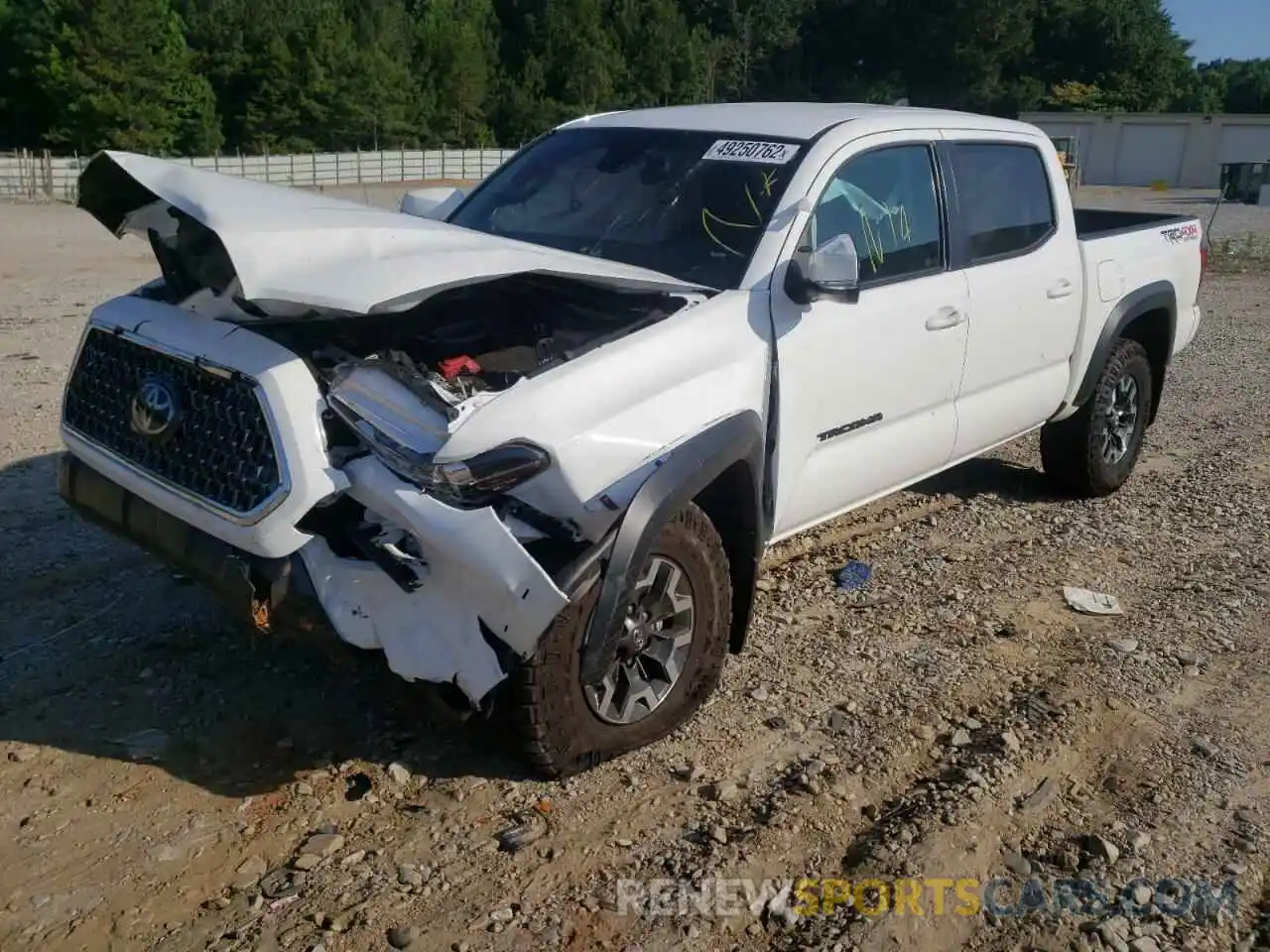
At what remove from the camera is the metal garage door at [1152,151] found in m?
52.7

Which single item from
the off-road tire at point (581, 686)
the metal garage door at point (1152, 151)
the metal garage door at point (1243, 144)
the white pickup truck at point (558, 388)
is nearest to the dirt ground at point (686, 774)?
the off-road tire at point (581, 686)

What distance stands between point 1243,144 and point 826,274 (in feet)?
183

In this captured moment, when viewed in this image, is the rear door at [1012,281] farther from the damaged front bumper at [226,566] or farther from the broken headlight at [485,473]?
the damaged front bumper at [226,566]

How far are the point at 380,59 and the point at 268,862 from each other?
59.7 m

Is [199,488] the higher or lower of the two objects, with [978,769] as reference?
higher

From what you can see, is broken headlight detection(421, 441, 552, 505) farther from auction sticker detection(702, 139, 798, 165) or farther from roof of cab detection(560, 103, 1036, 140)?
roof of cab detection(560, 103, 1036, 140)

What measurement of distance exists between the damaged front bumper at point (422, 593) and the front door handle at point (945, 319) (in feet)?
7.05

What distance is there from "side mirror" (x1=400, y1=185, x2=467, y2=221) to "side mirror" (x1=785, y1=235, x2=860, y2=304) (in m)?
1.88

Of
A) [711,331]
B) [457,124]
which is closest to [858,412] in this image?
[711,331]

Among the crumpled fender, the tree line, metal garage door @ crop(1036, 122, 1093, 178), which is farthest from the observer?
metal garage door @ crop(1036, 122, 1093, 178)

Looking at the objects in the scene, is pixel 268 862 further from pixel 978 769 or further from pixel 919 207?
pixel 919 207

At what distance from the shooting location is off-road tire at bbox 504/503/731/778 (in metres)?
3.20

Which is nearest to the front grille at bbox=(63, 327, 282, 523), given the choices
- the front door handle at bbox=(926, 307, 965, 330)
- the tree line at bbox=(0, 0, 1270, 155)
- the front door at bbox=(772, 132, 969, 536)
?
the front door at bbox=(772, 132, 969, 536)

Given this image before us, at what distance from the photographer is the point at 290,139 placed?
5688cm
